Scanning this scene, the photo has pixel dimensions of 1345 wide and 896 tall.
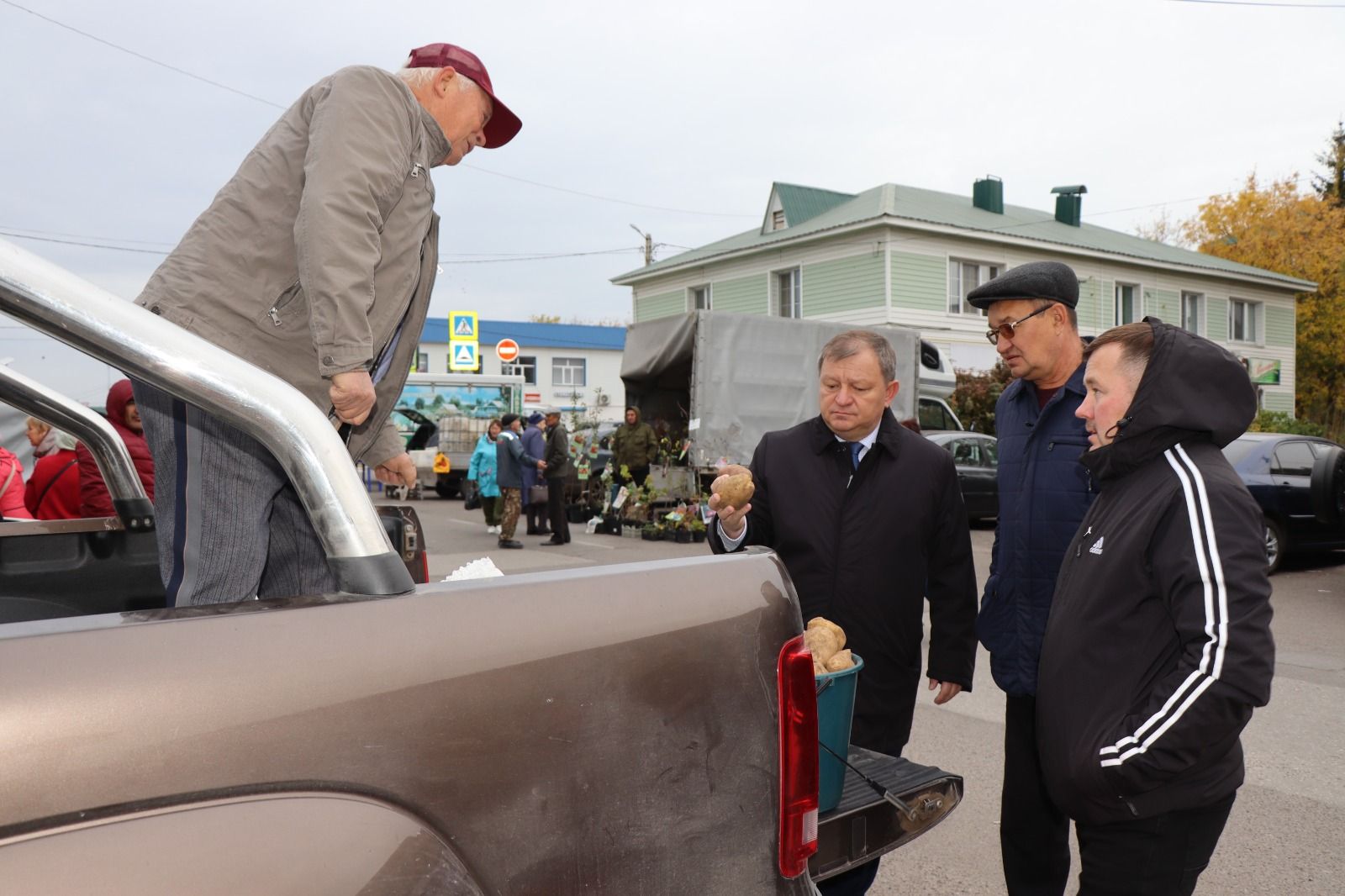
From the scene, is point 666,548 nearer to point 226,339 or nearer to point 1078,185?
point 226,339

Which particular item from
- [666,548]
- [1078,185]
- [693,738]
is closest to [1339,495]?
[666,548]

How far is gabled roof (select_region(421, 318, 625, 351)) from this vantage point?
1935 inches

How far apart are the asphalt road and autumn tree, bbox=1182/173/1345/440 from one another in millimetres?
37297

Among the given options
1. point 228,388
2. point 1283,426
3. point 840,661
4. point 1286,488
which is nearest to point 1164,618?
point 840,661

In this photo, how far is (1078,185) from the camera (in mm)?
34906

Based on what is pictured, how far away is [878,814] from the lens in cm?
219

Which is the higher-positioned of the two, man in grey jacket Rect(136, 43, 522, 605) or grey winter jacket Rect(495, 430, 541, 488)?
man in grey jacket Rect(136, 43, 522, 605)

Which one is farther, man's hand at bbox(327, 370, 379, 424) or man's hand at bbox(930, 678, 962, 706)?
man's hand at bbox(930, 678, 962, 706)

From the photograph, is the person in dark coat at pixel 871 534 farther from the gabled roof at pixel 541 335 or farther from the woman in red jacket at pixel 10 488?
the gabled roof at pixel 541 335

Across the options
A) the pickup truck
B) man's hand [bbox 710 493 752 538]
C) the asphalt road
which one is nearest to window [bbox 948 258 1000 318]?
the asphalt road

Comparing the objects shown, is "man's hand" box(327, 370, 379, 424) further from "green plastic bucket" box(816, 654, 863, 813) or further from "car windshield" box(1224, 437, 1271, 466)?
"car windshield" box(1224, 437, 1271, 466)

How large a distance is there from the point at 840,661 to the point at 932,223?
27.4 m

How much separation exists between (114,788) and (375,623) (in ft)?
1.10

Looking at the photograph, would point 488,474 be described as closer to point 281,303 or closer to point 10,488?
point 10,488
